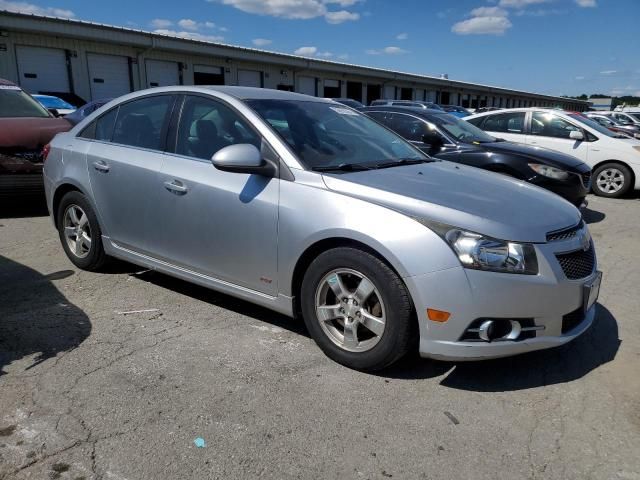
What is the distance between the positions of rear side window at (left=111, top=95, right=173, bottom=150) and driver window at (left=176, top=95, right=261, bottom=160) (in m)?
0.20

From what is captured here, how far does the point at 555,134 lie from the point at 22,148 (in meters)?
8.81

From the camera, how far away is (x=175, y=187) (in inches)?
143

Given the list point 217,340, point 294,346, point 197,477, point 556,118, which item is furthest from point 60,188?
point 556,118

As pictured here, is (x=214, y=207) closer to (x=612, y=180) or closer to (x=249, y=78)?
(x=612, y=180)

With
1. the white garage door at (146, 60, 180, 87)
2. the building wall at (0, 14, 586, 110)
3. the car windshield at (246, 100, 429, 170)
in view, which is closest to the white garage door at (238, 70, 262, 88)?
the building wall at (0, 14, 586, 110)

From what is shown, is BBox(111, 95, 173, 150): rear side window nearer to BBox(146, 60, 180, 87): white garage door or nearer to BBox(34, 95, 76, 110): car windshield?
BBox(34, 95, 76, 110): car windshield

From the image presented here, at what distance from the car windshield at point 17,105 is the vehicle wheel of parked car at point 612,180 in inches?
374

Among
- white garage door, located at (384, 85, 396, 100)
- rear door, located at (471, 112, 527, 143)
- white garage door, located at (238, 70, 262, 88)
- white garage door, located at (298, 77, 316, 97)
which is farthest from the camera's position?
white garage door, located at (384, 85, 396, 100)

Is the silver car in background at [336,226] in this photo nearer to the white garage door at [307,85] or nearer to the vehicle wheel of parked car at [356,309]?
the vehicle wheel of parked car at [356,309]

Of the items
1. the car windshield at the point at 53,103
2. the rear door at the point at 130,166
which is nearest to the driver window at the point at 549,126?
the rear door at the point at 130,166

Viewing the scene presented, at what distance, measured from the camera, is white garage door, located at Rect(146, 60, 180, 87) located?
85.2ft

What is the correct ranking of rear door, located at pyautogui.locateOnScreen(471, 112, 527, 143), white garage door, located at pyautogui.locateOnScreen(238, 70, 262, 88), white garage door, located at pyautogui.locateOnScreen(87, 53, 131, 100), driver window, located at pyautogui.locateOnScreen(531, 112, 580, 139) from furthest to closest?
white garage door, located at pyautogui.locateOnScreen(238, 70, 262, 88), white garage door, located at pyautogui.locateOnScreen(87, 53, 131, 100), rear door, located at pyautogui.locateOnScreen(471, 112, 527, 143), driver window, located at pyautogui.locateOnScreen(531, 112, 580, 139)

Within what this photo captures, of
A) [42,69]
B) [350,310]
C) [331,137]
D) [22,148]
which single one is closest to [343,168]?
[331,137]

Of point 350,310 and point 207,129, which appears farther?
point 207,129
